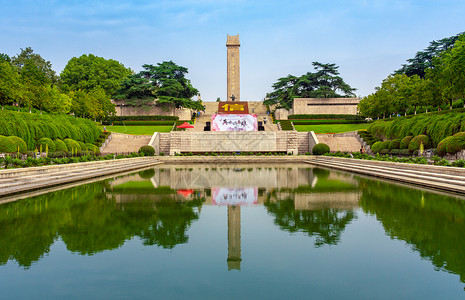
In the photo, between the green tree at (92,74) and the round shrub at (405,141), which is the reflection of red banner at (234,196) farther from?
the green tree at (92,74)

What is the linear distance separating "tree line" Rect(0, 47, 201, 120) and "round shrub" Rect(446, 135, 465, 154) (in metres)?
38.1

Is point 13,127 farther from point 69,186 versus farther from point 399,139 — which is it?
point 399,139

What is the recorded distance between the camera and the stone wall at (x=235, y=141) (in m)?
39.2

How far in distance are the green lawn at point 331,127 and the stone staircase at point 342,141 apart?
160 inches

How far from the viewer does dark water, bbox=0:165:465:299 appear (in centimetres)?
385

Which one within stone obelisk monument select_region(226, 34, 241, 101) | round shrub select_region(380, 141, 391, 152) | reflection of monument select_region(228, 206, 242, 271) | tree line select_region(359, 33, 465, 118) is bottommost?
reflection of monument select_region(228, 206, 242, 271)

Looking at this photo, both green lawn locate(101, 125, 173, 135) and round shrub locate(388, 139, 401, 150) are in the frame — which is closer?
round shrub locate(388, 139, 401, 150)

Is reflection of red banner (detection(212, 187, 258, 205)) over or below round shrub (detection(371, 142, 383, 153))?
below

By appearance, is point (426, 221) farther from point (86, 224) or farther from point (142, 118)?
point (142, 118)

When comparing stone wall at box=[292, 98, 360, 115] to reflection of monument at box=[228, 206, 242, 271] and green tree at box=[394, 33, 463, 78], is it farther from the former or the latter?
reflection of monument at box=[228, 206, 242, 271]

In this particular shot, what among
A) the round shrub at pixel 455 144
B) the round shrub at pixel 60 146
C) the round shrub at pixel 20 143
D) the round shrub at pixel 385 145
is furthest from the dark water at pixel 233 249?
the round shrub at pixel 385 145

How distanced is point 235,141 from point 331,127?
51.1ft

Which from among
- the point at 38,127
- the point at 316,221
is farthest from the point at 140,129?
the point at 316,221

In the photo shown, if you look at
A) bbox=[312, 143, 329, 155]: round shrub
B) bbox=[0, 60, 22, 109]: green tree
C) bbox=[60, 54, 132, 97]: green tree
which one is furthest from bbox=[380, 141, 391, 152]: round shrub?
bbox=[60, 54, 132, 97]: green tree
